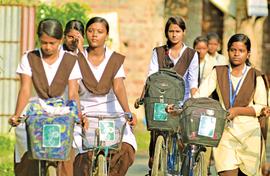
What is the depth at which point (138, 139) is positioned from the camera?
1850 cm

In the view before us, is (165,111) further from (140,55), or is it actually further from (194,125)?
(140,55)

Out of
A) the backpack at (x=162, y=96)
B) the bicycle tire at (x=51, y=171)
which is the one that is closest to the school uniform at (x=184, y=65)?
the backpack at (x=162, y=96)

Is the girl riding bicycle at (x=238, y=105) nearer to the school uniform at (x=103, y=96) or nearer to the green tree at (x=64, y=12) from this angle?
the school uniform at (x=103, y=96)

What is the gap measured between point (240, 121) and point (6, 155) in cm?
550

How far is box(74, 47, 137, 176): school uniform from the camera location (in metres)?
9.97

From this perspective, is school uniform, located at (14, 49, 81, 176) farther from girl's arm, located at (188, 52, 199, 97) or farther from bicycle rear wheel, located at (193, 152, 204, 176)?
girl's arm, located at (188, 52, 199, 97)

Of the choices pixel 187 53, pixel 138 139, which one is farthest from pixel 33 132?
pixel 138 139

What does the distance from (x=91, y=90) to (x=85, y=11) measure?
859cm

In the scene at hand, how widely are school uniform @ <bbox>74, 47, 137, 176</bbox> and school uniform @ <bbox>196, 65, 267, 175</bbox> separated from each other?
2.75ft

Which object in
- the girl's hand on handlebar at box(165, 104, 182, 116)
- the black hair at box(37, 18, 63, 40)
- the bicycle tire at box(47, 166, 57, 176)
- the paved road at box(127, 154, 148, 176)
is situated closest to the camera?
the bicycle tire at box(47, 166, 57, 176)

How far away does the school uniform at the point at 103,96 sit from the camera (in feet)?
32.7

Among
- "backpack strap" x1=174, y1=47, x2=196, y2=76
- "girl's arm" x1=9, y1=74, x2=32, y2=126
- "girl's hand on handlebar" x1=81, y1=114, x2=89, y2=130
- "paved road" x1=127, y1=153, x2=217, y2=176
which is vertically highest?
"backpack strap" x1=174, y1=47, x2=196, y2=76

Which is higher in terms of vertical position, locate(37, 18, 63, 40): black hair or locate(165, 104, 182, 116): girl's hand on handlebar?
locate(37, 18, 63, 40): black hair

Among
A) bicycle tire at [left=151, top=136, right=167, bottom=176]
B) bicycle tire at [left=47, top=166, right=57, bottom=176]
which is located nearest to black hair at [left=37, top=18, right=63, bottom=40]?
bicycle tire at [left=47, top=166, right=57, bottom=176]
